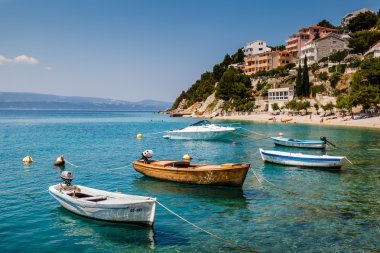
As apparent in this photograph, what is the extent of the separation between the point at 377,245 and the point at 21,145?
50.1 meters

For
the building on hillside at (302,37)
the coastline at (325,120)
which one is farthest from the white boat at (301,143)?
the building on hillside at (302,37)

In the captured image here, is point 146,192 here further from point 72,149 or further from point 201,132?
point 201,132

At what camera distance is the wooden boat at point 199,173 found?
2294cm

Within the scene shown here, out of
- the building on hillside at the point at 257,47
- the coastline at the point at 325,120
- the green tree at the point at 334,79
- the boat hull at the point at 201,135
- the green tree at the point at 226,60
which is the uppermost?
the building on hillside at the point at 257,47

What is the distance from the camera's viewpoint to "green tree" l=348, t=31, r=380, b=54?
389ft

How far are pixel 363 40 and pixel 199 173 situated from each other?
118 metres

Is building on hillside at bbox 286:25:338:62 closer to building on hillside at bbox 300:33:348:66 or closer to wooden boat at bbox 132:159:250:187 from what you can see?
building on hillside at bbox 300:33:348:66

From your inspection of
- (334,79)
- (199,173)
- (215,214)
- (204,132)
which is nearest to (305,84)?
(334,79)

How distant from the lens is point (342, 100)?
275 ft

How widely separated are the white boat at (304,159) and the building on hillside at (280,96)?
270 feet

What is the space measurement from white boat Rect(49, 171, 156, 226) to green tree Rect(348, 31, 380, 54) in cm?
12415

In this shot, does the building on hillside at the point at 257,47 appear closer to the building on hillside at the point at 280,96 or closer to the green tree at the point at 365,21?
the green tree at the point at 365,21

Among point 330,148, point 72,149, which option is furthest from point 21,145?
point 330,148

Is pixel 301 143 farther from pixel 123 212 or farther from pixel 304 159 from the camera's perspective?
pixel 123 212
